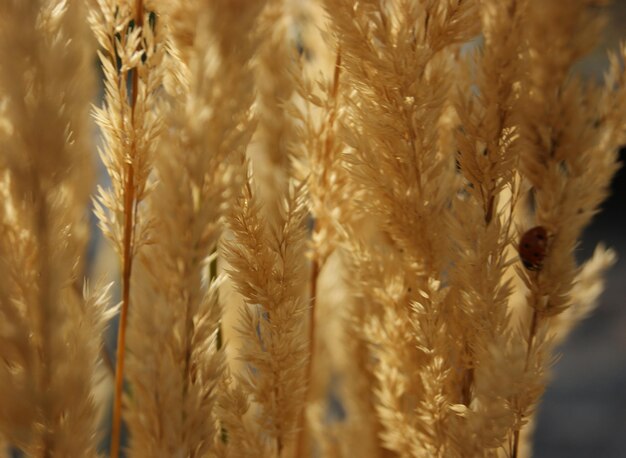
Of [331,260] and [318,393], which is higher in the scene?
[331,260]

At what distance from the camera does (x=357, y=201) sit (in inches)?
31.2

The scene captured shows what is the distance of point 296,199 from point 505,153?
0.76 ft

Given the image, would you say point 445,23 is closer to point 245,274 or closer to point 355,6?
point 355,6

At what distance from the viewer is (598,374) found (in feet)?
6.87

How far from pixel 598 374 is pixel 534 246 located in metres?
1.59

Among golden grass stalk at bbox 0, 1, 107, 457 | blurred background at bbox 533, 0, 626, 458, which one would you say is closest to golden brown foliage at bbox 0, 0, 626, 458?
golden grass stalk at bbox 0, 1, 107, 457

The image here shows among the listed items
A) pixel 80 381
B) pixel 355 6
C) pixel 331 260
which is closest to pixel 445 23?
pixel 355 6

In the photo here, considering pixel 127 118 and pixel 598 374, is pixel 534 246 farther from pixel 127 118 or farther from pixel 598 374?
pixel 598 374

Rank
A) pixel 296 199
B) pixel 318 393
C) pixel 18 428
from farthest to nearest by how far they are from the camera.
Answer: pixel 318 393
pixel 296 199
pixel 18 428

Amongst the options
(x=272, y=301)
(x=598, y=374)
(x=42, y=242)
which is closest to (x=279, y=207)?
(x=272, y=301)

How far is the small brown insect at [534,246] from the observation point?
71cm

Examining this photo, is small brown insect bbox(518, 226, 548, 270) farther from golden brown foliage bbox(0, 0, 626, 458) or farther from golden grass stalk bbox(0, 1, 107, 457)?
golden grass stalk bbox(0, 1, 107, 457)

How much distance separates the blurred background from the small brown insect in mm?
1321

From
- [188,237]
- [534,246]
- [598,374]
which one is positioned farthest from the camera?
[598,374]
